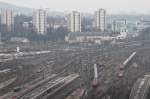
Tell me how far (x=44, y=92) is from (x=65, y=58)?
285 inches

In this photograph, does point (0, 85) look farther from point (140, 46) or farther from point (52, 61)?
point (140, 46)

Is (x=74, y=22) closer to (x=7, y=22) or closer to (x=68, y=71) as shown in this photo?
(x=7, y=22)

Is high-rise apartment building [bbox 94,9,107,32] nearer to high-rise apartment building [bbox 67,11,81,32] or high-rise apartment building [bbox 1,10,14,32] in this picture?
high-rise apartment building [bbox 67,11,81,32]

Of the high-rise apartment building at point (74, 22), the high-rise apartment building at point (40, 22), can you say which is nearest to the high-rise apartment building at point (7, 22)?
the high-rise apartment building at point (40, 22)

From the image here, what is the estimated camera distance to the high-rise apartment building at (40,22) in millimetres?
27417

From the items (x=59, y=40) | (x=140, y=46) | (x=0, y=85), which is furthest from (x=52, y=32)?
(x=0, y=85)

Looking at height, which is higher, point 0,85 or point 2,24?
point 2,24

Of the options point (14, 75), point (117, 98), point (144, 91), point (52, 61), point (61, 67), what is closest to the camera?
point (117, 98)

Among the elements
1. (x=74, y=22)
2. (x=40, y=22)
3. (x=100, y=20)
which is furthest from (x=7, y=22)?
(x=100, y=20)

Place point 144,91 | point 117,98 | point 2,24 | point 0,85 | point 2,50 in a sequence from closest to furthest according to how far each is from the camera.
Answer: point 117,98
point 144,91
point 0,85
point 2,50
point 2,24

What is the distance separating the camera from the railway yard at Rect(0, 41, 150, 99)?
35.8ft

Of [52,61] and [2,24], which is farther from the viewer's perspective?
[2,24]

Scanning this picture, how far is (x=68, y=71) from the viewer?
1486cm

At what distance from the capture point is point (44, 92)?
430 inches
